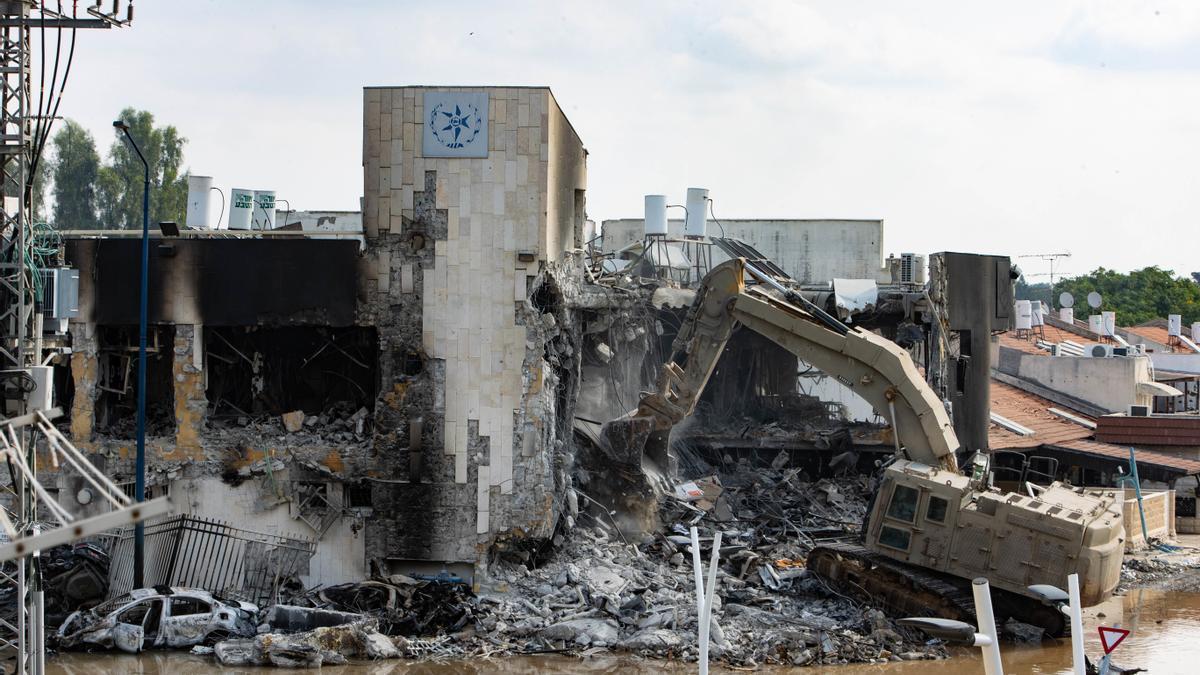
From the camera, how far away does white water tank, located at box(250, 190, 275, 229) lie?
105ft

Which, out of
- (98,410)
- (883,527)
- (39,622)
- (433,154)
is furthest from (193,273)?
(883,527)

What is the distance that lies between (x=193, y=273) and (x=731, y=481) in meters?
13.3

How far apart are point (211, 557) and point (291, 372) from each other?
366cm

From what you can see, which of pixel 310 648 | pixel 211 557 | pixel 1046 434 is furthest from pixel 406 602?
pixel 1046 434

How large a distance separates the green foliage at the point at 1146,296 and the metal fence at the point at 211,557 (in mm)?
61844

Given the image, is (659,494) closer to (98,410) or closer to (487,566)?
(487,566)

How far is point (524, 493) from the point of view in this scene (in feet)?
72.2

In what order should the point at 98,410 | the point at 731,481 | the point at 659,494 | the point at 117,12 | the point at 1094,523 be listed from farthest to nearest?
the point at 731,481
the point at 659,494
the point at 98,410
the point at 1094,523
the point at 117,12

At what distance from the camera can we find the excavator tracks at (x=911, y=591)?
2003 cm

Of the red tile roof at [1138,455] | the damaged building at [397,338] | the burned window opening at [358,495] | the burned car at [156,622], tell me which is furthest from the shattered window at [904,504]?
the red tile roof at [1138,455]

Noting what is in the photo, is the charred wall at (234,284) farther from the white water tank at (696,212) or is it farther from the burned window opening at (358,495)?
the white water tank at (696,212)

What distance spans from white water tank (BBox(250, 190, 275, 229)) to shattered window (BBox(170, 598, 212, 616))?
13420 mm

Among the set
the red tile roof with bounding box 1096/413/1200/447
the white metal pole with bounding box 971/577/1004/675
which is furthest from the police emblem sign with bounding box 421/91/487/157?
the red tile roof with bounding box 1096/413/1200/447

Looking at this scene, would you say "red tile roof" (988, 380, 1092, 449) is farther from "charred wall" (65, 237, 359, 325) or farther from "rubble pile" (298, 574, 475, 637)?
"charred wall" (65, 237, 359, 325)
